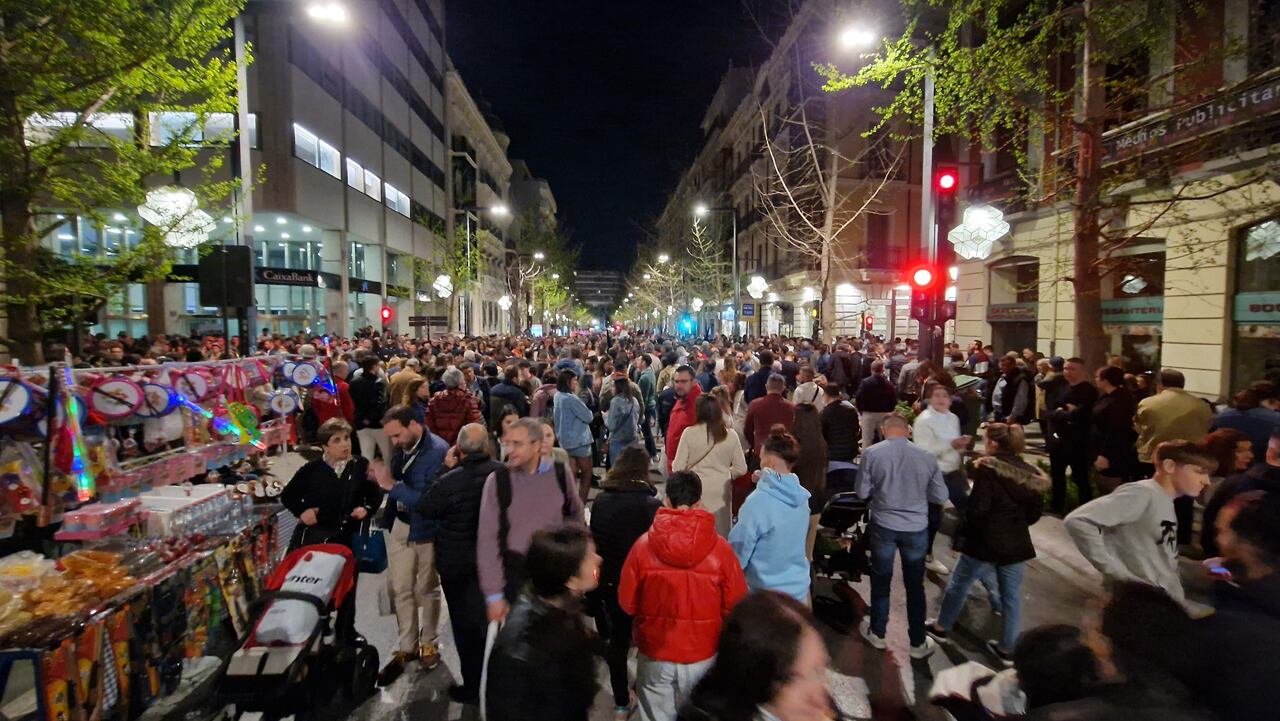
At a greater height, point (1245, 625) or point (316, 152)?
point (316, 152)

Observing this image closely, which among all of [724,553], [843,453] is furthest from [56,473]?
[843,453]

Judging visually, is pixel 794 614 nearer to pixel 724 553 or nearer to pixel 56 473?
pixel 724 553

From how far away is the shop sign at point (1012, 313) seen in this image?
17141mm

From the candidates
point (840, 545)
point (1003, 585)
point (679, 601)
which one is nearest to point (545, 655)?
point (679, 601)

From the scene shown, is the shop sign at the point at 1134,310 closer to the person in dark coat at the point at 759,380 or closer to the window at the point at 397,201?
the person in dark coat at the point at 759,380

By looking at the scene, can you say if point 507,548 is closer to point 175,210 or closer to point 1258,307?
point 175,210

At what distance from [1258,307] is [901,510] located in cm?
1099

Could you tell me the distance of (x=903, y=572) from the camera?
4.88 m

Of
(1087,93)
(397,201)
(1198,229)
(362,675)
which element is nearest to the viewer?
(362,675)

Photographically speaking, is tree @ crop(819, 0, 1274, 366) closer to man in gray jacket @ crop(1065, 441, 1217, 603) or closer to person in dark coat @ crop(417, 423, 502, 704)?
man in gray jacket @ crop(1065, 441, 1217, 603)

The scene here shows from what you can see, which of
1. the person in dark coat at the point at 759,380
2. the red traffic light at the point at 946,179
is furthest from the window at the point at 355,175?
the red traffic light at the point at 946,179

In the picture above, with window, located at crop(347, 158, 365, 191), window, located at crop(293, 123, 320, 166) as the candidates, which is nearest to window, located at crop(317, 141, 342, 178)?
window, located at crop(293, 123, 320, 166)

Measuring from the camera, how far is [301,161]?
24.4 m

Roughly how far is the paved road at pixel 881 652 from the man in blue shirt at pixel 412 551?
0.21 meters
